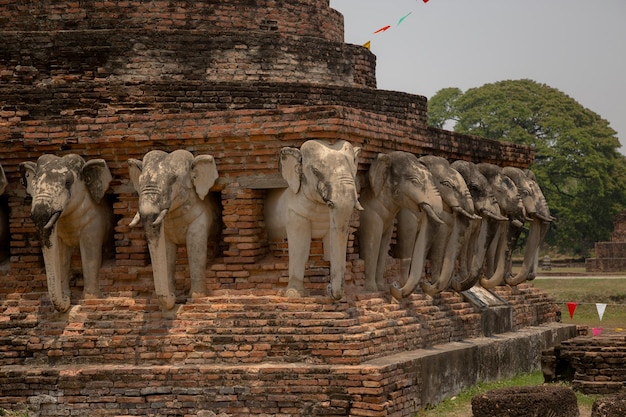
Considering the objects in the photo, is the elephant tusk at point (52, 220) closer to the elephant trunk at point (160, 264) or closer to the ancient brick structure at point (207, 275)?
the ancient brick structure at point (207, 275)

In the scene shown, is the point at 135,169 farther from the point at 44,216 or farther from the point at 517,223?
the point at 517,223

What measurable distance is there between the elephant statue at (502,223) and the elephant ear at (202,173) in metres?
4.33

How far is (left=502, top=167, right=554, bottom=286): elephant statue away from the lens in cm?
1562

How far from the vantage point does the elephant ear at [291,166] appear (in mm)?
11320

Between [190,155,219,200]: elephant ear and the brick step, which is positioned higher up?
[190,155,219,200]: elephant ear

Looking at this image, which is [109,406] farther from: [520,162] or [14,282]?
[520,162]

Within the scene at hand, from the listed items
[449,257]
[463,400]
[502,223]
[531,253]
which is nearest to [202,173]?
[449,257]

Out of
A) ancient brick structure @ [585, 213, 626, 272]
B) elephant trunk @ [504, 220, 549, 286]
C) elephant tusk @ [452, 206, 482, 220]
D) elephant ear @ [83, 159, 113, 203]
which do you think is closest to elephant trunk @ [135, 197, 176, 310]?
elephant ear @ [83, 159, 113, 203]

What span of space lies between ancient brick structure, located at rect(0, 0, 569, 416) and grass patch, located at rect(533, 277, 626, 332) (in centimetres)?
973

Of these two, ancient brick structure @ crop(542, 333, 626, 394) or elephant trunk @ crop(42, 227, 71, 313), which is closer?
elephant trunk @ crop(42, 227, 71, 313)

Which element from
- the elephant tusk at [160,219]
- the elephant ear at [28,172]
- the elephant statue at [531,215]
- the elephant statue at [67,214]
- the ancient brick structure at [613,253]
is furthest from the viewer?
the ancient brick structure at [613,253]

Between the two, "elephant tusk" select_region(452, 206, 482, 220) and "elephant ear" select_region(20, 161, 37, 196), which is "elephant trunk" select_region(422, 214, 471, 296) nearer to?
"elephant tusk" select_region(452, 206, 482, 220)

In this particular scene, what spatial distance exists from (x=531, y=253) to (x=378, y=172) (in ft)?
15.3

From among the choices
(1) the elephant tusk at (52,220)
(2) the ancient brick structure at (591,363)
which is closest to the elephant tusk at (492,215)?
(2) the ancient brick structure at (591,363)
